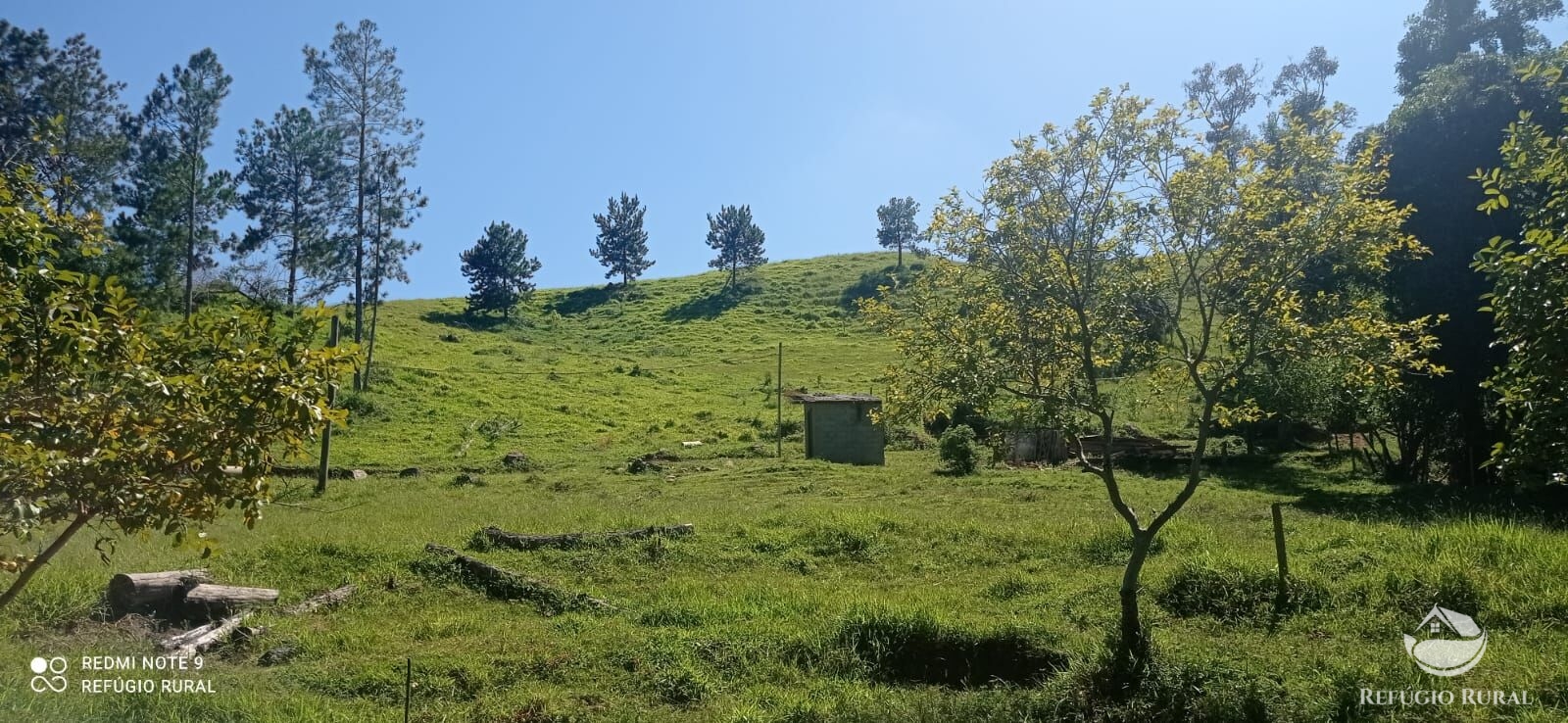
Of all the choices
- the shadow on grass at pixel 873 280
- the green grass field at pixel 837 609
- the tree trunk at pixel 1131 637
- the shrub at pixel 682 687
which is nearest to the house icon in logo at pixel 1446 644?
the green grass field at pixel 837 609

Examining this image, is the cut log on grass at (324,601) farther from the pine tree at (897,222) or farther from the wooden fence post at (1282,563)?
the pine tree at (897,222)

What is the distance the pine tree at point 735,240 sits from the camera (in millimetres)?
86188

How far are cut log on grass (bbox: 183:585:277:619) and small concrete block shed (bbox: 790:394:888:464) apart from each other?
1971 cm

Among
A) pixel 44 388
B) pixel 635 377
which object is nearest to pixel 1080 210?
pixel 44 388

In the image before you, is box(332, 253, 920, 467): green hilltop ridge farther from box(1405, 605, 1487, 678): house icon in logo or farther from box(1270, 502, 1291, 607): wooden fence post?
box(1405, 605, 1487, 678): house icon in logo

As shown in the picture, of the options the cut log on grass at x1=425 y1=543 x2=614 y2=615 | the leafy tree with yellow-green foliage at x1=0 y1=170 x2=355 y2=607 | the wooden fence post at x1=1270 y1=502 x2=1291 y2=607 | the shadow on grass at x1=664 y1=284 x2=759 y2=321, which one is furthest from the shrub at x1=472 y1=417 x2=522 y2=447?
the shadow on grass at x1=664 y1=284 x2=759 y2=321

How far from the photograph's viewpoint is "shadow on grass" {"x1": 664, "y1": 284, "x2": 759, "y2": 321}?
226 ft

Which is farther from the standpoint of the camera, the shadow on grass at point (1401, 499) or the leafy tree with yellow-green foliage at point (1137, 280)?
the shadow on grass at point (1401, 499)

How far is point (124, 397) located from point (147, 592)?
6.09 metres

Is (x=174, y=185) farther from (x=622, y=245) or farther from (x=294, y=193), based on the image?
(x=622, y=245)

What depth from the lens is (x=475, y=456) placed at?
2903 cm

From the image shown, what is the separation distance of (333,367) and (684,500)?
14.8 meters

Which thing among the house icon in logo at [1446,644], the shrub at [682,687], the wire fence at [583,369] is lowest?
the shrub at [682,687]

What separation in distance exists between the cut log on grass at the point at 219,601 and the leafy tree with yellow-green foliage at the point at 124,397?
4953 mm
